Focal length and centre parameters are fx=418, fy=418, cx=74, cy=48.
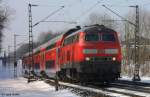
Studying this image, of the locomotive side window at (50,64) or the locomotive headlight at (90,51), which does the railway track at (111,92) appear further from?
the locomotive side window at (50,64)

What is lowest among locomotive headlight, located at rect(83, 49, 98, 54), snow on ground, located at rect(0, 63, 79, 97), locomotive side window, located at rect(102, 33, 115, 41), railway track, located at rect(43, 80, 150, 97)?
snow on ground, located at rect(0, 63, 79, 97)

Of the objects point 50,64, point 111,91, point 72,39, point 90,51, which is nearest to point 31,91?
point 90,51

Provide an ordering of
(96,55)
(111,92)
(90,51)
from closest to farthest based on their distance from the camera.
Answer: (111,92) → (96,55) → (90,51)

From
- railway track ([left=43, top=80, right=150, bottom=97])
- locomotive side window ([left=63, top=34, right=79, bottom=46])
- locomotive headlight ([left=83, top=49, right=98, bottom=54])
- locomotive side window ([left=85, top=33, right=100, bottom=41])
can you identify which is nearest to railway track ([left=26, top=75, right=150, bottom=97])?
railway track ([left=43, top=80, right=150, bottom=97])

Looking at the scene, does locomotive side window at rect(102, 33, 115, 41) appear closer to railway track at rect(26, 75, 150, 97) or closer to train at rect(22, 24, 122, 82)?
train at rect(22, 24, 122, 82)

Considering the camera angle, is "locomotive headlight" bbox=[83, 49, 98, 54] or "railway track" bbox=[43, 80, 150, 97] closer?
"railway track" bbox=[43, 80, 150, 97]

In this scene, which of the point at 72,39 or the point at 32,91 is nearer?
the point at 32,91

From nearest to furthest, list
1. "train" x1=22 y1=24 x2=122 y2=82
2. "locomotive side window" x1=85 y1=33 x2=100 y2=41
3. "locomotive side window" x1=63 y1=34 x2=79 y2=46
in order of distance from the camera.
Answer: "train" x1=22 y1=24 x2=122 y2=82 < "locomotive side window" x1=85 y1=33 x2=100 y2=41 < "locomotive side window" x1=63 y1=34 x2=79 y2=46

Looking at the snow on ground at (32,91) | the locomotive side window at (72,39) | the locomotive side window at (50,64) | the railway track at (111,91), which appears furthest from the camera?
the locomotive side window at (50,64)

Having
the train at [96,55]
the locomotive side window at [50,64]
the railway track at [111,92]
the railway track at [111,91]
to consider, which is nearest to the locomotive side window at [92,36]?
the train at [96,55]

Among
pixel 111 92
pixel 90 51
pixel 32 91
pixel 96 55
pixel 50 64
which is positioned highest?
pixel 90 51

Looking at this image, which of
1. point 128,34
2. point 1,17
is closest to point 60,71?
point 1,17

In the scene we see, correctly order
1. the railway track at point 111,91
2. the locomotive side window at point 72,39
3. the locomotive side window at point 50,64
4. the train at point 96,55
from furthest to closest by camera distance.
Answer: the locomotive side window at point 50,64, the locomotive side window at point 72,39, the train at point 96,55, the railway track at point 111,91

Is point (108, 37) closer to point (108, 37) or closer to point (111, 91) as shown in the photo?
point (108, 37)
